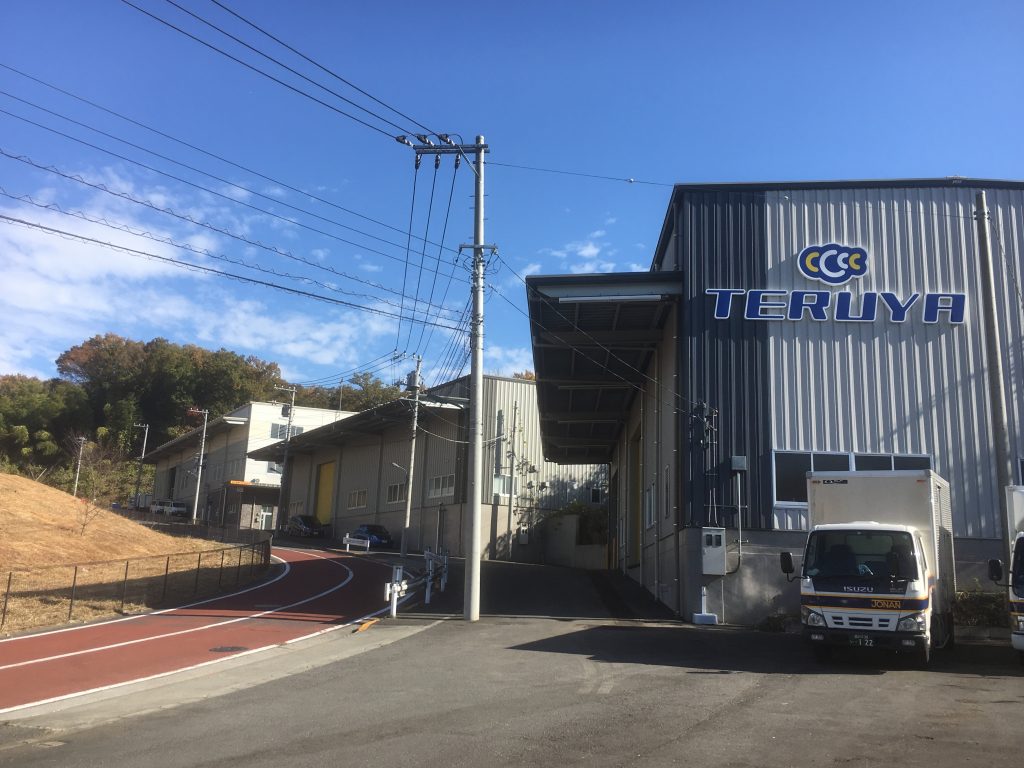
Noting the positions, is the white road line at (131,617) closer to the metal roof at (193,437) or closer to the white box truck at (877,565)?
the white box truck at (877,565)

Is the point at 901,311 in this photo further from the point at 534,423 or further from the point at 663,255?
the point at 534,423

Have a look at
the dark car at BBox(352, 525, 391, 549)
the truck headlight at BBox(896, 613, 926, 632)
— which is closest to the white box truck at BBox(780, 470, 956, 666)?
the truck headlight at BBox(896, 613, 926, 632)

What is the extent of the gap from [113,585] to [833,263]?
22935 mm

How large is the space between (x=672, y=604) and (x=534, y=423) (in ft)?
90.1

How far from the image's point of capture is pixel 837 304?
21312 mm

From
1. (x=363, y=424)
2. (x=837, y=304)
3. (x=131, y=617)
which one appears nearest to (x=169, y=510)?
(x=363, y=424)

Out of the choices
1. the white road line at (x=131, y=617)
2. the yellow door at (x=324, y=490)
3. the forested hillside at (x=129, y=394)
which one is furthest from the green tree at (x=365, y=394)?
the white road line at (x=131, y=617)

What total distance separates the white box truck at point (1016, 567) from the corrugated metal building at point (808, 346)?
220 inches

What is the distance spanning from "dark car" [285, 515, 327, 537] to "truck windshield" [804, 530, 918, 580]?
48.6 meters

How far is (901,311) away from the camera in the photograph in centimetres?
2125

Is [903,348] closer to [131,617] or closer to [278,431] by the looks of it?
[131,617]

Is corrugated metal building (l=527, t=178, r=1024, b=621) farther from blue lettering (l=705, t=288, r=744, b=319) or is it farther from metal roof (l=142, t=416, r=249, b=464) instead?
metal roof (l=142, t=416, r=249, b=464)

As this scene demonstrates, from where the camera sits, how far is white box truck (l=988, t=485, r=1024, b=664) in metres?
12.6

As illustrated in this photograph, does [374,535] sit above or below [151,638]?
above
